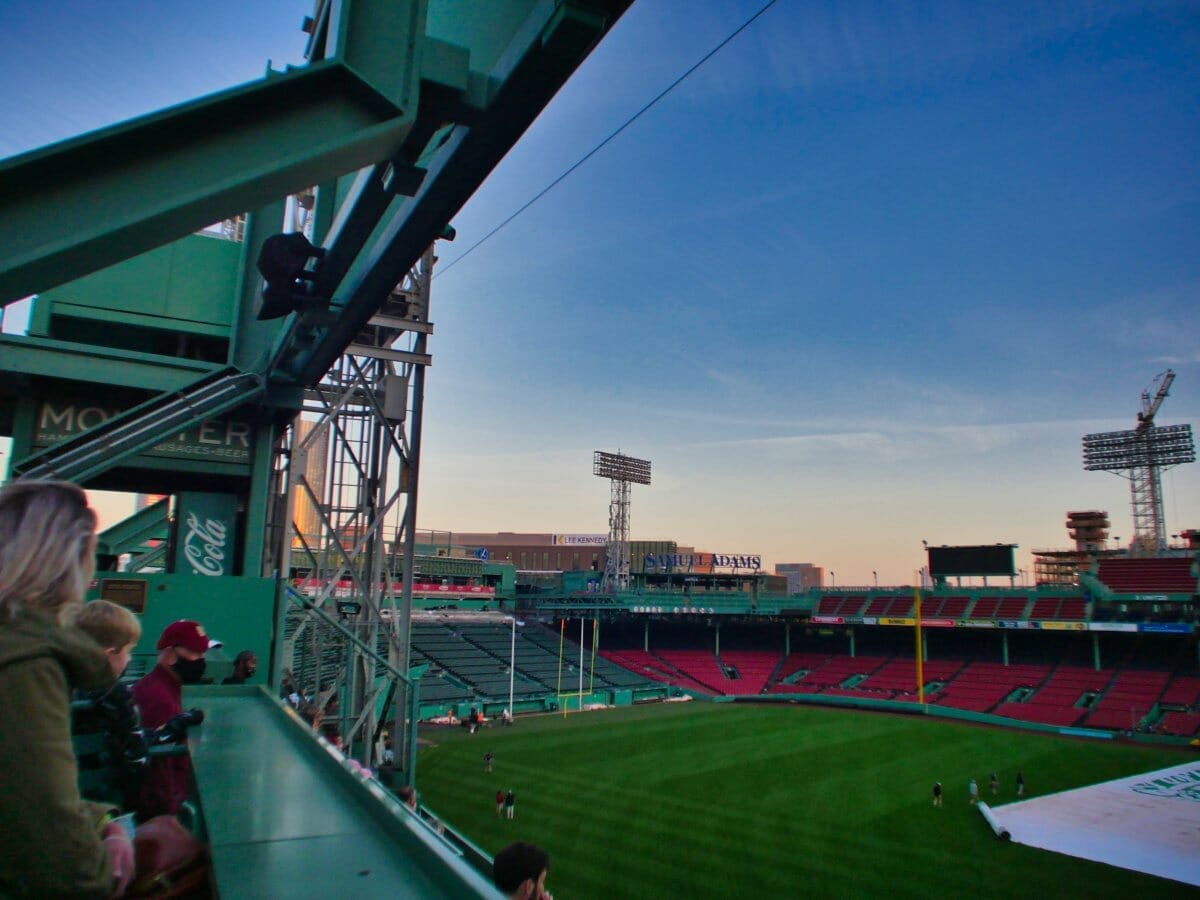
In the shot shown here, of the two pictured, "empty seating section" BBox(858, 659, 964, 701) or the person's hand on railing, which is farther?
"empty seating section" BBox(858, 659, 964, 701)

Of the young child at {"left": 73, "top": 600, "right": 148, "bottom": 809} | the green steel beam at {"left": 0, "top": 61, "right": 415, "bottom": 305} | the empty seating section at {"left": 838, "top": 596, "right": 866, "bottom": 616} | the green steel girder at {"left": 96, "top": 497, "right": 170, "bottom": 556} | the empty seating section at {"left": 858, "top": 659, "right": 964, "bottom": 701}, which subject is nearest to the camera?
the young child at {"left": 73, "top": 600, "right": 148, "bottom": 809}

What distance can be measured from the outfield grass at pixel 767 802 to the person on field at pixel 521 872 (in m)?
12.2

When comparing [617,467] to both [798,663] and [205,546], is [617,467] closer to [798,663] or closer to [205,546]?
[798,663]

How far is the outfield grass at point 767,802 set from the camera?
1425cm

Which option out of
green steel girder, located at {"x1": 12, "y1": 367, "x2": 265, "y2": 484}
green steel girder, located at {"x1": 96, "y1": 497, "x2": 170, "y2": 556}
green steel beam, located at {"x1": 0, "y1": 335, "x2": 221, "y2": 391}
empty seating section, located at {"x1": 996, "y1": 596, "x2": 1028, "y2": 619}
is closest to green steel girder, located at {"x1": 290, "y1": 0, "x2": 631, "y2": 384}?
A: green steel girder, located at {"x1": 12, "y1": 367, "x2": 265, "y2": 484}

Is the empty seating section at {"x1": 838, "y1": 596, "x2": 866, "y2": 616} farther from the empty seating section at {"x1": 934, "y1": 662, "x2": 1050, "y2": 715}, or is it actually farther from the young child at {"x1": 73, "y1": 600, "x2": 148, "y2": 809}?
the young child at {"x1": 73, "y1": 600, "x2": 148, "y2": 809}

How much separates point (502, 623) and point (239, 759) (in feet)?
151

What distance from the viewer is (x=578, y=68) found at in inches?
158

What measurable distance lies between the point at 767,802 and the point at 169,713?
19.5 meters

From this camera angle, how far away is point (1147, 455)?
52375 mm

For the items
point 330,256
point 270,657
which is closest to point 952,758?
point 270,657

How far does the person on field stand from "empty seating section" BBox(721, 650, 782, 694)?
144ft

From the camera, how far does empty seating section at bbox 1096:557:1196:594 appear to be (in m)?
39.3

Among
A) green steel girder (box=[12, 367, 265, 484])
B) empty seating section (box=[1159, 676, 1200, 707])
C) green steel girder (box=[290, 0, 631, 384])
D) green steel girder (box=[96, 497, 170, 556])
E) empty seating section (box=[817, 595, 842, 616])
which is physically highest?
green steel girder (box=[290, 0, 631, 384])
